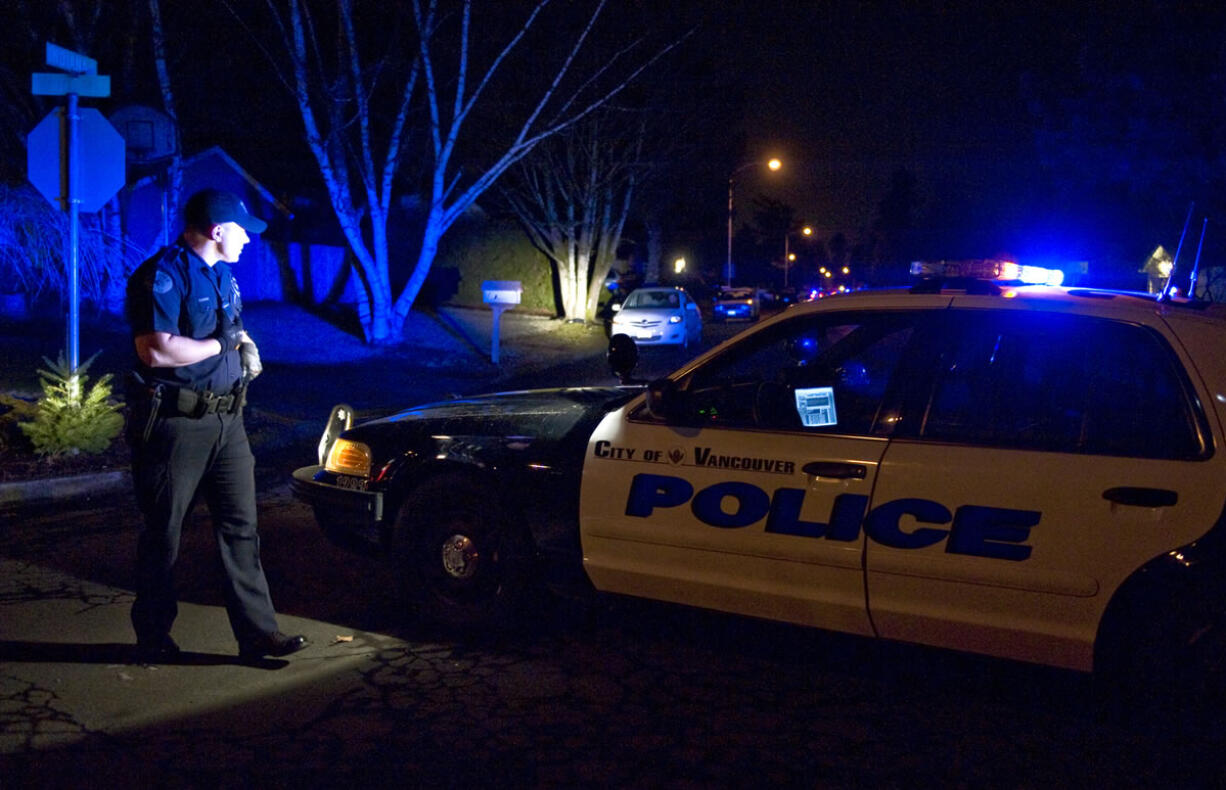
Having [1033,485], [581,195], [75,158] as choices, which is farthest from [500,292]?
[1033,485]

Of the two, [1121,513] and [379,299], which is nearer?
[1121,513]

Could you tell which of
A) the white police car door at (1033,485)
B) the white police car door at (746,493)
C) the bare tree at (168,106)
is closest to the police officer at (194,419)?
the white police car door at (746,493)

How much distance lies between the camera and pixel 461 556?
5.36 m

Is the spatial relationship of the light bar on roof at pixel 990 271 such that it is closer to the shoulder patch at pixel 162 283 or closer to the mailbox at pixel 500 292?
the shoulder patch at pixel 162 283

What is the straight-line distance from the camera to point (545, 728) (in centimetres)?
428

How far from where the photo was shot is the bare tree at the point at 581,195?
3291cm

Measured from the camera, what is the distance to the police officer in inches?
182

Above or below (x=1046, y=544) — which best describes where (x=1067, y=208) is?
above

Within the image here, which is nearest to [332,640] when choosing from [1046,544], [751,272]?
[1046,544]

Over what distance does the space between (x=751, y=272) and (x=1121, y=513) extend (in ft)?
316

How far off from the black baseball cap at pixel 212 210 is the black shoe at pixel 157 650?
1.73m

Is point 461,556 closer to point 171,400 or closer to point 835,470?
point 171,400

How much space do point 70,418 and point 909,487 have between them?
783cm

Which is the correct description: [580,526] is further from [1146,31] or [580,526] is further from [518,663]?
[1146,31]
